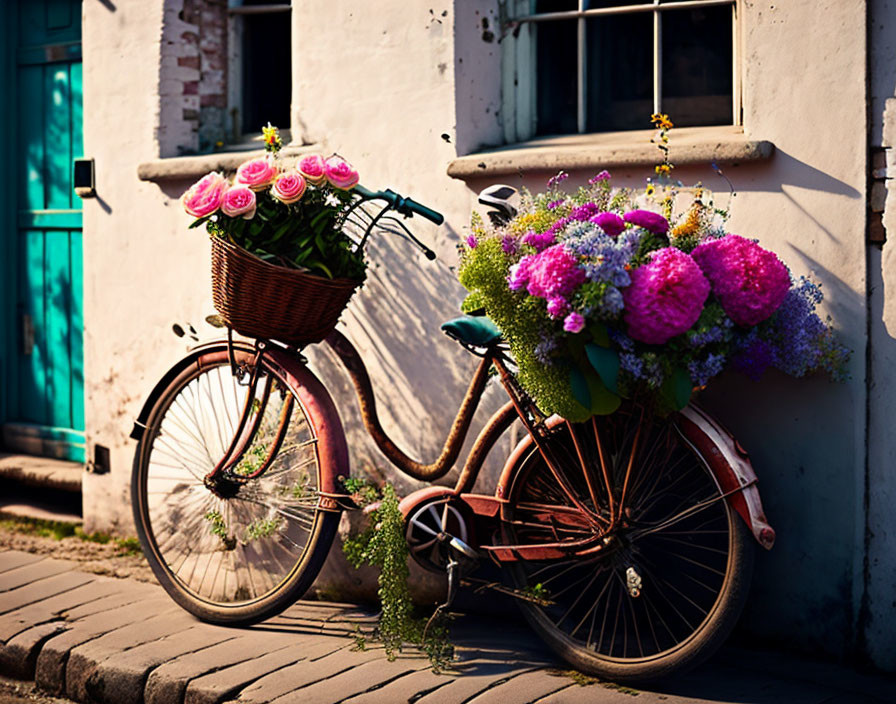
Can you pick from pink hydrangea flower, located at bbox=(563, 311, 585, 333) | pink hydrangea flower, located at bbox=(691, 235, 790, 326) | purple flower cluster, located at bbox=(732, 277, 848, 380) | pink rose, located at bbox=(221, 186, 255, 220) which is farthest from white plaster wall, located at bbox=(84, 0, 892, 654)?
pink hydrangea flower, located at bbox=(563, 311, 585, 333)

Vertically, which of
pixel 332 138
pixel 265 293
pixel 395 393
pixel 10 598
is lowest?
pixel 10 598

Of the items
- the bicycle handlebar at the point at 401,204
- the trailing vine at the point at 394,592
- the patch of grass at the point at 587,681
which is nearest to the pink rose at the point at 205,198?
the bicycle handlebar at the point at 401,204

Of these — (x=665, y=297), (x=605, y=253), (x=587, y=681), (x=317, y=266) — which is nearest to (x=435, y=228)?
(x=317, y=266)

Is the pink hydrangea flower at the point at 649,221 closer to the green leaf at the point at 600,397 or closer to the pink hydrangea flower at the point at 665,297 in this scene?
the pink hydrangea flower at the point at 665,297

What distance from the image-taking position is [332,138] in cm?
449

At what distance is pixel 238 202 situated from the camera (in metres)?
3.69

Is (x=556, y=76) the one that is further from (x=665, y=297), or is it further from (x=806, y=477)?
(x=806, y=477)

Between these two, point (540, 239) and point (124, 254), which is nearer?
point (540, 239)

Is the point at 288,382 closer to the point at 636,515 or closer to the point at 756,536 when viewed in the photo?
the point at 636,515

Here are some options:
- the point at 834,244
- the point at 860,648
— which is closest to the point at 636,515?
the point at 860,648

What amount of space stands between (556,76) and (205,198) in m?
1.54

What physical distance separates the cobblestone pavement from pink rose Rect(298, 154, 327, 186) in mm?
1684

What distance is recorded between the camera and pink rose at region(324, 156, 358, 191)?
3.78m

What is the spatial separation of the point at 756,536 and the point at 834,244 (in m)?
1.04
